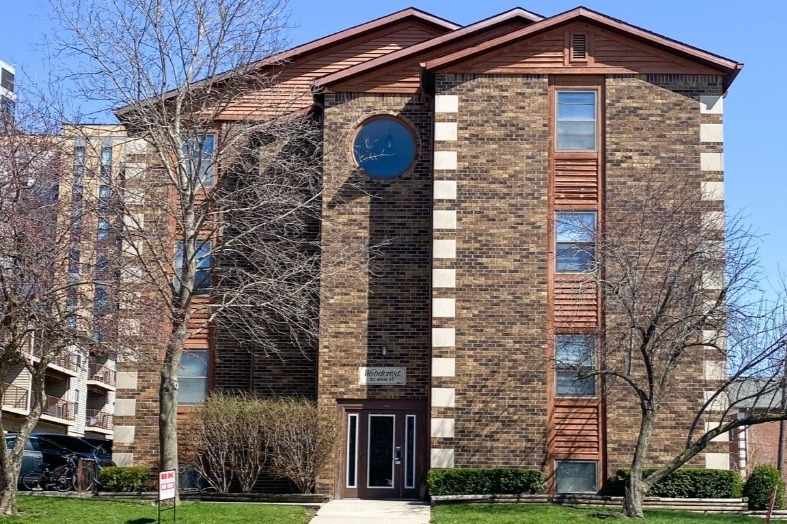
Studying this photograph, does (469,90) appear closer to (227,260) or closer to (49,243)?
(227,260)

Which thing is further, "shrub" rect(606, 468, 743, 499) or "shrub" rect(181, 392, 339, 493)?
"shrub" rect(181, 392, 339, 493)

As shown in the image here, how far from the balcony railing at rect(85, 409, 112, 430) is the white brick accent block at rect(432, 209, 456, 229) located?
47309mm

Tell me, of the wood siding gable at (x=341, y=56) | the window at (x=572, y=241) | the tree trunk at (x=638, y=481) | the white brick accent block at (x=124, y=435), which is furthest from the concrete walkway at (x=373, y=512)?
the wood siding gable at (x=341, y=56)

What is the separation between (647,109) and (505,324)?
6.15 metres

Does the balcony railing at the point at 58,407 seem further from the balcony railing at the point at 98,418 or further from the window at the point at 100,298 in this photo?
the window at the point at 100,298

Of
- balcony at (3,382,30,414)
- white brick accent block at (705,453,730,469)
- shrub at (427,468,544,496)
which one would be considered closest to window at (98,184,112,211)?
shrub at (427,468,544,496)

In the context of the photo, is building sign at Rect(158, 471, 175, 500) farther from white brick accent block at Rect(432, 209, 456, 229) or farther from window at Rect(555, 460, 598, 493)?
window at Rect(555, 460, 598, 493)

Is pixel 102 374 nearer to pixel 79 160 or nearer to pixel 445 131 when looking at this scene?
pixel 445 131

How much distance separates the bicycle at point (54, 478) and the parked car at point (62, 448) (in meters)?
0.94

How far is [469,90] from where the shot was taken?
1070 inches

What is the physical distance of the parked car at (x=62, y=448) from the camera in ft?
102

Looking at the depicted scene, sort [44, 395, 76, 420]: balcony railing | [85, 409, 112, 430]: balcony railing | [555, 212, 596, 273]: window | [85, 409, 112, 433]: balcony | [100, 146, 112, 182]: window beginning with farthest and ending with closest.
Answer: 1. [85, 409, 112, 430]: balcony railing
2. [85, 409, 112, 433]: balcony
3. [44, 395, 76, 420]: balcony railing
4. [555, 212, 596, 273]: window
5. [100, 146, 112, 182]: window

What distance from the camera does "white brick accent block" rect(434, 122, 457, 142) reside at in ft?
88.4

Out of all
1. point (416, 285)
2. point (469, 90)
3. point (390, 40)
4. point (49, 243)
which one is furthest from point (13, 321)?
point (390, 40)
